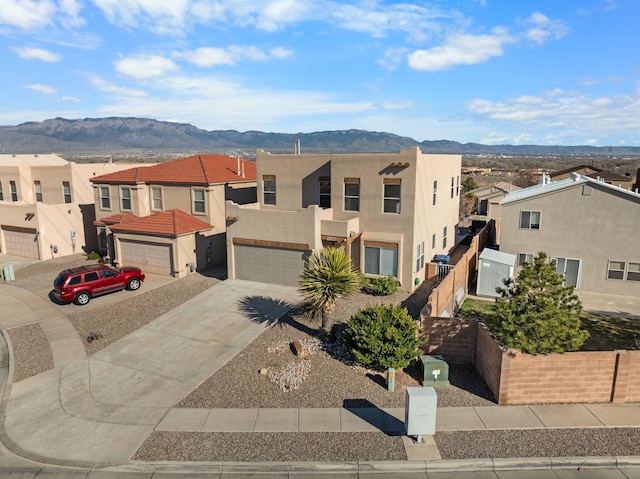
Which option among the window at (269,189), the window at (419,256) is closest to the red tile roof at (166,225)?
the window at (269,189)

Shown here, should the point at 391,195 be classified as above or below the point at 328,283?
above

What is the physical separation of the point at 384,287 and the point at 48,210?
23453mm

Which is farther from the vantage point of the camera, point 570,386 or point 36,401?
point 36,401

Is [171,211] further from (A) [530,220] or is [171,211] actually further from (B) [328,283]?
(A) [530,220]

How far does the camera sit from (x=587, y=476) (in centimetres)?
940

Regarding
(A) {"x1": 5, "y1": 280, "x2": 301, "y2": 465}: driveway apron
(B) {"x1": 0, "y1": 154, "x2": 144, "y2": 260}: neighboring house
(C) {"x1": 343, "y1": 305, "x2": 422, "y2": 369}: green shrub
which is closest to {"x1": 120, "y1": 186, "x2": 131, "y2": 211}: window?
(B) {"x1": 0, "y1": 154, "x2": 144, "y2": 260}: neighboring house

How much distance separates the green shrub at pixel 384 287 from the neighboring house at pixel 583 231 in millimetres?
Answer: 7829

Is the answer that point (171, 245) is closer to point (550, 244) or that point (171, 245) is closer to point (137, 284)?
point (137, 284)

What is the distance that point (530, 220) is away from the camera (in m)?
23.3

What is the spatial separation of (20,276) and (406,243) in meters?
Result: 22.3

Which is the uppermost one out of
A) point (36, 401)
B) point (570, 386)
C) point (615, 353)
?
point (615, 353)

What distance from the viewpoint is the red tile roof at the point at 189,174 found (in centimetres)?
2705

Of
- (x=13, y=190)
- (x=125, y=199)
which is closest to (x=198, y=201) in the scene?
(x=125, y=199)

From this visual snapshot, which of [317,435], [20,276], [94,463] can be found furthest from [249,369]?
[20,276]
